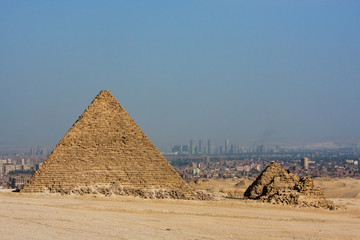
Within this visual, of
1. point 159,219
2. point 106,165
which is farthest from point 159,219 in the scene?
point 106,165

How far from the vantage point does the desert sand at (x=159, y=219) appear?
862 inches

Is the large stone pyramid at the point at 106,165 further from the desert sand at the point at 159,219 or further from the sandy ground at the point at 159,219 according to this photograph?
the sandy ground at the point at 159,219

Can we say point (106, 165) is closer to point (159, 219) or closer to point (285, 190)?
point (159, 219)

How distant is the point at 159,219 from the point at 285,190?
14111mm

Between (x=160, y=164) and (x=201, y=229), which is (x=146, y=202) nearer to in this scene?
(x=160, y=164)

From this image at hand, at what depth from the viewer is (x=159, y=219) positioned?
1059 inches

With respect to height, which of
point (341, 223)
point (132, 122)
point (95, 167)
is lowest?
point (341, 223)

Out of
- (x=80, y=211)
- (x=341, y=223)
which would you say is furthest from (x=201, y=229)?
(x=341, y=223)

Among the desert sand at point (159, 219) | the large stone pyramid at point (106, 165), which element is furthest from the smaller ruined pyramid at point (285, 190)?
the large stone pyramid at point (106, 165)

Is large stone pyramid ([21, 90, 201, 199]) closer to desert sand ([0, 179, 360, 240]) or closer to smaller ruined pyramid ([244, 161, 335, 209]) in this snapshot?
desert sand ([0, 179, 360, 240])

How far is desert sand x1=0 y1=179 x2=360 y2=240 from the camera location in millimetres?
21906

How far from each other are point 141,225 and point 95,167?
41.9 feet

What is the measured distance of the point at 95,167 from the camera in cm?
3650

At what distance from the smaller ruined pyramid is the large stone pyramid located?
17.6ft
